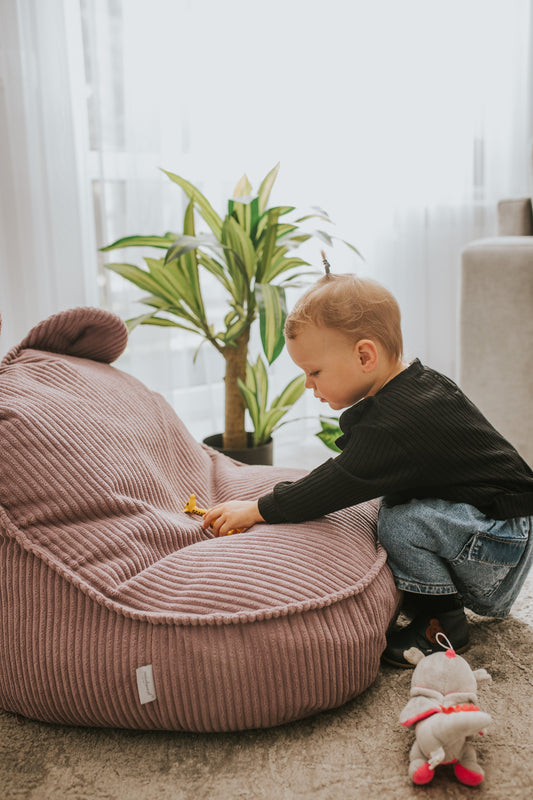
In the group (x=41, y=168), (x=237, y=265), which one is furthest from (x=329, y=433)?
(x=41, y=168)

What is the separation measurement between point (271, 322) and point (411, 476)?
1.85ft

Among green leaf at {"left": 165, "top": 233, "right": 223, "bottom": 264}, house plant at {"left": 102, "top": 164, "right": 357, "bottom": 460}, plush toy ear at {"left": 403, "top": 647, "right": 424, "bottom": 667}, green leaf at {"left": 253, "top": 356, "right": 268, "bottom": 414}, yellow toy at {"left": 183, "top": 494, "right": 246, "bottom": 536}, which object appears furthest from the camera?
green leaf at {"left": 253, "top": 356, "right": 268, "bottom": 414}

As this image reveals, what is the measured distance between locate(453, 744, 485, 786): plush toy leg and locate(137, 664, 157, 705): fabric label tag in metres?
0.39

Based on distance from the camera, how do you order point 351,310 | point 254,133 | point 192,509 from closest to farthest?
Answer: point 351,310 → point 192,509 → point 254,133

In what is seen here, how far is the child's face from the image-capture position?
1154mm

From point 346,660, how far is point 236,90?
180cm

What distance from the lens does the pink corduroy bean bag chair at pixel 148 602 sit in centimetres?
94

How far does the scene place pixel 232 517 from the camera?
3.92 ft

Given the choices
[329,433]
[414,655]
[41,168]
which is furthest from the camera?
[41,168]

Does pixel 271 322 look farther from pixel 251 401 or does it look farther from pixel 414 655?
pixel 414 655

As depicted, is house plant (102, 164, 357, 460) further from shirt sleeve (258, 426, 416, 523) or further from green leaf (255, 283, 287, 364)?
shirt sleeve (258, 426, 416, 523)

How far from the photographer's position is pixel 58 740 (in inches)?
38.9

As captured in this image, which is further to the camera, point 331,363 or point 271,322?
point 271,322

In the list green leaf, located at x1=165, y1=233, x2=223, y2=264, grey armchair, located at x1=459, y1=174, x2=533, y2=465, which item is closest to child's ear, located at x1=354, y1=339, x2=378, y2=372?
green leaf, located at x1=165, y1=233, x2=223, y2=264
